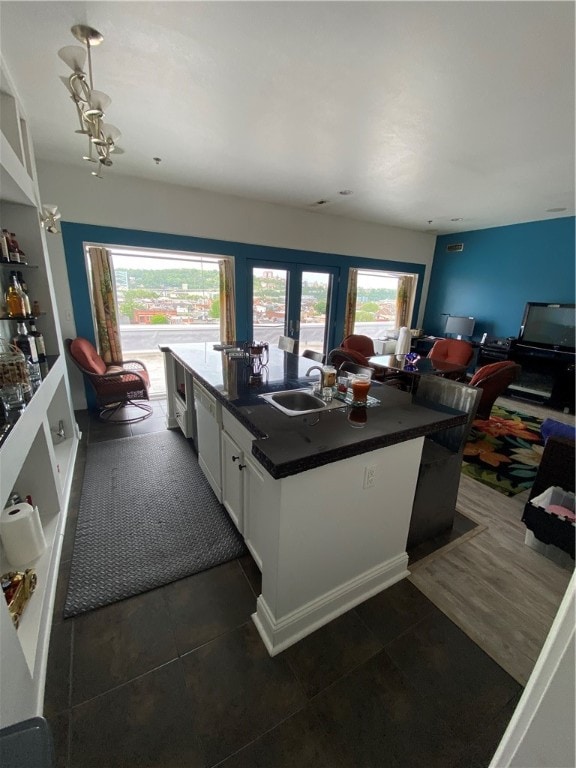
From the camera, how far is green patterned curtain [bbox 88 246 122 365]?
3764 mm

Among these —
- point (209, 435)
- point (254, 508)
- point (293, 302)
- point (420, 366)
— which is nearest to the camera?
point (254, 508)

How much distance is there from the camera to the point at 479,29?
1453 mm

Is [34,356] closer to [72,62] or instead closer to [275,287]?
[72,62]

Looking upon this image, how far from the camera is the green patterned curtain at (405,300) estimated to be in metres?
6.49

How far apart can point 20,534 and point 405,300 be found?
22.6 ft

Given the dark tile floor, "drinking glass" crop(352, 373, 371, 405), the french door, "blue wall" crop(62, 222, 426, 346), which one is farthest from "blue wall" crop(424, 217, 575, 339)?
the dark tile floor

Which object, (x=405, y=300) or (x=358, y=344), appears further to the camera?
(x=405, y=300)

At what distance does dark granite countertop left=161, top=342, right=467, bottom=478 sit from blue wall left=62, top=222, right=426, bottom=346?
2548mm

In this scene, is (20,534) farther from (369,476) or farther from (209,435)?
(369,476)

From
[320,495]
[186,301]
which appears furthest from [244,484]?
[186,301]

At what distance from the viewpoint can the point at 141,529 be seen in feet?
6.62

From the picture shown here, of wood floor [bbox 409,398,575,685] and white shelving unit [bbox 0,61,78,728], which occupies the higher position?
white shelving unit [bbox 0,61,78,728]

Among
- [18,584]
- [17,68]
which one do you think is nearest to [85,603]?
[18,584]

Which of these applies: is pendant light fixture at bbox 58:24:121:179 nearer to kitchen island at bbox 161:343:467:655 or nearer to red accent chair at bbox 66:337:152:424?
kitchen island at bbox 161:343:467:655
